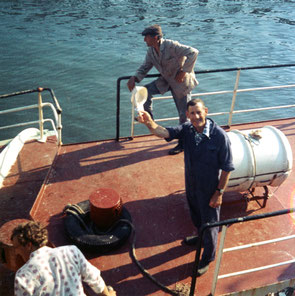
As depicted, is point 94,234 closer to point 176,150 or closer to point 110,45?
point 176,150

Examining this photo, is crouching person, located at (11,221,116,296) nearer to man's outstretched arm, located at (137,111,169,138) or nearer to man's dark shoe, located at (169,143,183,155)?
man's outstretched arm, located at (137,111,169,138)

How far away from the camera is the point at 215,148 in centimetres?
423

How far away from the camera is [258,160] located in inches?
209

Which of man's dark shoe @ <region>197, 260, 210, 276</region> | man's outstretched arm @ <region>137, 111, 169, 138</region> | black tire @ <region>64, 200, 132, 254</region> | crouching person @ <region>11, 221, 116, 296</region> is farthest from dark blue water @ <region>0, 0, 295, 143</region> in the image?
crouching person @ <region>11, 221, 116, 296</region>

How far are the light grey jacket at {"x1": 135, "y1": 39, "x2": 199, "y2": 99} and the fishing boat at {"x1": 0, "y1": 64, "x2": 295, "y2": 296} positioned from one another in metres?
1.29

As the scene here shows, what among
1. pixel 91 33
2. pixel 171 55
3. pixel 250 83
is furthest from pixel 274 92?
pixel 171 55

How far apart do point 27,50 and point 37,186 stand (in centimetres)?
1862

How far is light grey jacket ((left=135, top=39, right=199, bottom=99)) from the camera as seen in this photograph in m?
6.23

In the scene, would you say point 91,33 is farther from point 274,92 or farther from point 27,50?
point 274,92

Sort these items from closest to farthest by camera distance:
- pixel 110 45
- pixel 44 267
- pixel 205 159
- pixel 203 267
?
pixel 44 267
pixel 205 159
pixel 203 267
pixel 110 45

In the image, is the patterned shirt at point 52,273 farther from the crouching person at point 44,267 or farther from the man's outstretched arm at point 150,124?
the man's outstretched arm at point 150,124

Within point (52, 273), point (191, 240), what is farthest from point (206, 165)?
point (52, 273)

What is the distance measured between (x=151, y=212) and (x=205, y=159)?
1.68 metres

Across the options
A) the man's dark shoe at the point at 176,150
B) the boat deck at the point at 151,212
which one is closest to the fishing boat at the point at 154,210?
the boat deck at the point at 151,212
